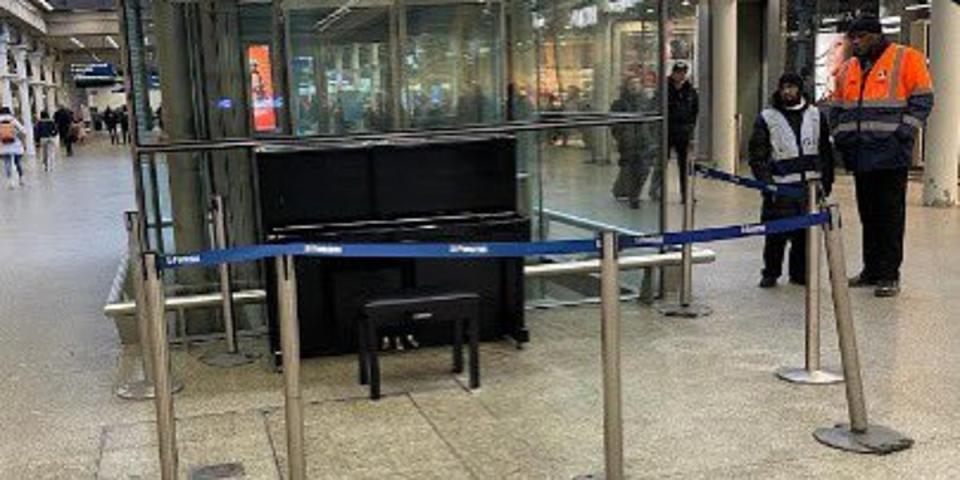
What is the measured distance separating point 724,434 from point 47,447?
126 inches

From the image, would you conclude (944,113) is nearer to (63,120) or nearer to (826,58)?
(826,58)

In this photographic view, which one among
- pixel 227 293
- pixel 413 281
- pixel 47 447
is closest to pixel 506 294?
pixel 413 281

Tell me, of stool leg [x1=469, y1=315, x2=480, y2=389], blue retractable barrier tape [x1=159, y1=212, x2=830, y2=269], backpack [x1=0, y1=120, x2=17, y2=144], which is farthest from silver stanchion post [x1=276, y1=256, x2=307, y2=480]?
backpack [x1=0, y1=120, x2=17, y2=144]

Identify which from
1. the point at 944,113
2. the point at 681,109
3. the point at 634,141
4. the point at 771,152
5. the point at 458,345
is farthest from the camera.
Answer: the point at 681,109

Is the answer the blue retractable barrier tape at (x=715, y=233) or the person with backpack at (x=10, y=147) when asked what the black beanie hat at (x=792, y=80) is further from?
the person with backpack at (x=10, y=147)

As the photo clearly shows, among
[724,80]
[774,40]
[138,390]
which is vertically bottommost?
[138,390]

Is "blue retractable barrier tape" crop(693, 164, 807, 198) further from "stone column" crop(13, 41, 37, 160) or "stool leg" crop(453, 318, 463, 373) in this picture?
"stone column" crop(13, 41, 37, 160)

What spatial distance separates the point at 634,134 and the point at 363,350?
10.2ft

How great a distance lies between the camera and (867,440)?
4430mm

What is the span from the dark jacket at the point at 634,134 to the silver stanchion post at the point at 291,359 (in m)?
4.00

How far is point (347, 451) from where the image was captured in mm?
4578

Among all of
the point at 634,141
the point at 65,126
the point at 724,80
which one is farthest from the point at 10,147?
the point at 634,141

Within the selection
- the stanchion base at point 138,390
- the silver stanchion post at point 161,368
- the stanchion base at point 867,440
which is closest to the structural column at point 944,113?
the stanchion base at point 867,440

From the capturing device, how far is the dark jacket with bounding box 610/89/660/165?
7488 millimetres
